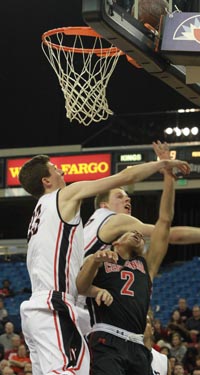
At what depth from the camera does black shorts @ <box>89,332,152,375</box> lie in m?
5.70

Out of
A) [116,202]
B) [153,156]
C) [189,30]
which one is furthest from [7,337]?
[116,202]

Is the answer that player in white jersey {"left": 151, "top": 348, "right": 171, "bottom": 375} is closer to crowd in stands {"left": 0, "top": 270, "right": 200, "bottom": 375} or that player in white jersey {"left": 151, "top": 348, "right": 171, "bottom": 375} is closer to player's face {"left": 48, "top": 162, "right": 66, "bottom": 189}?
player's face {"left": 48, "top": 162, "right": 66, "bottom": 189}

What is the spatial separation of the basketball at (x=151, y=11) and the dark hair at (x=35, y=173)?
79.0 inches

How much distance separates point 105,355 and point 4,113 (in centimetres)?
1983

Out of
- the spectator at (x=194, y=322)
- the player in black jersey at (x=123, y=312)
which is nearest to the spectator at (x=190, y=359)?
the spectator at (x=194, y=322)

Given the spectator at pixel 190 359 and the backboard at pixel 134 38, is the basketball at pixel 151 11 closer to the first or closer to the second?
the backboard at pixel 134 38

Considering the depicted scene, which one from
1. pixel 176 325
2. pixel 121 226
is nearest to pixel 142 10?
pixel 121 226

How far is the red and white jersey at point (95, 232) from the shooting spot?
5.99 meters

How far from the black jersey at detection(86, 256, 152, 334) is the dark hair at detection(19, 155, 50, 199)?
73 cm

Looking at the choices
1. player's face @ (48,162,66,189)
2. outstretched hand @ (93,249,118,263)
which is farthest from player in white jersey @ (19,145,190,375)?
outstretched hand @ (93,249,118,263)

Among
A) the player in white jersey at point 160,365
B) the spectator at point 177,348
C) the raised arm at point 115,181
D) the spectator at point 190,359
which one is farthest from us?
the spectator at point 177,348

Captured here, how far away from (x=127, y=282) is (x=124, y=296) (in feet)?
0.34

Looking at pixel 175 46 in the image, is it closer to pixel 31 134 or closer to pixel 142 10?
pixel 142 10

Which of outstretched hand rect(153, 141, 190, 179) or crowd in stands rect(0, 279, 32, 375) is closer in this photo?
outstretched hand rect(153, 141, 190, 179)
